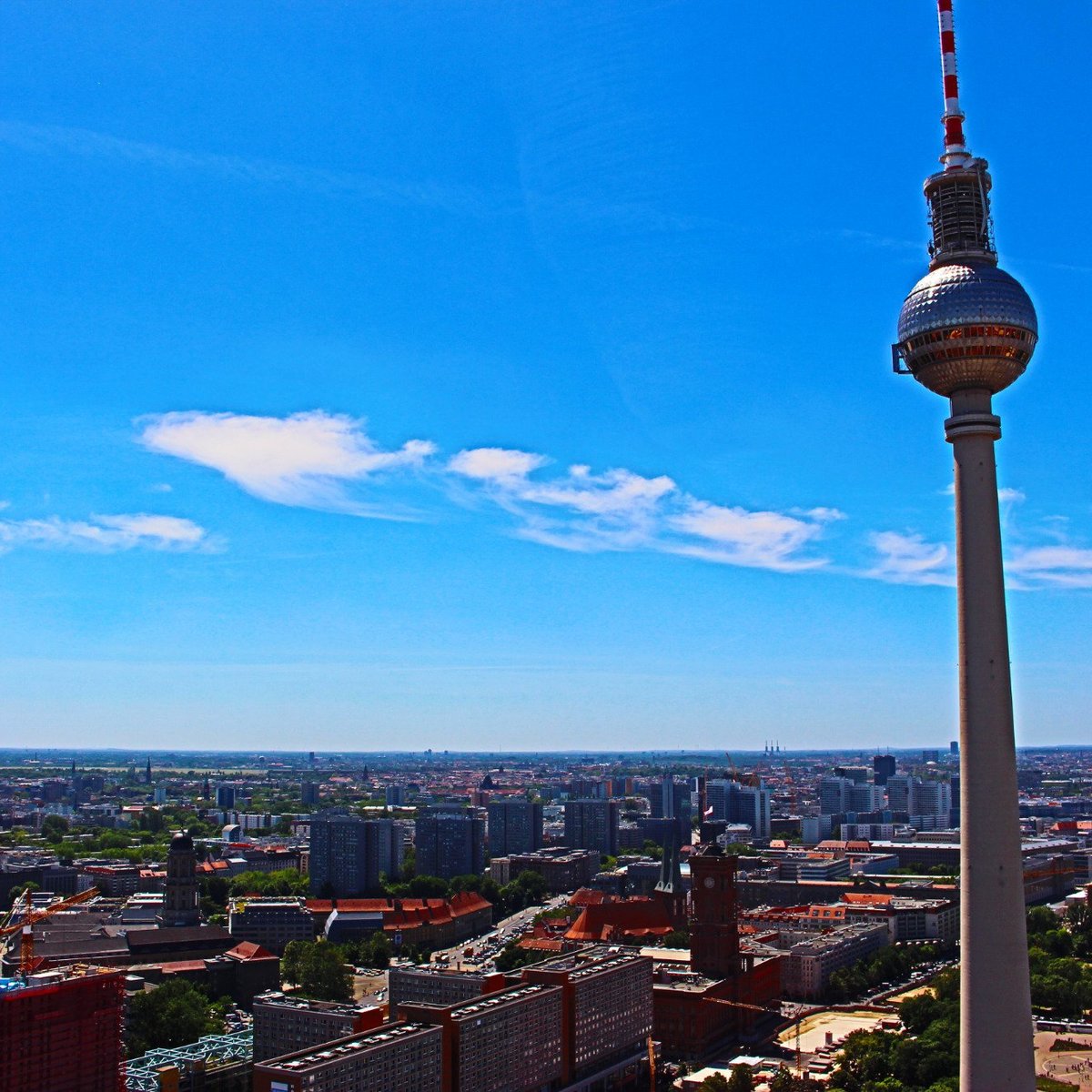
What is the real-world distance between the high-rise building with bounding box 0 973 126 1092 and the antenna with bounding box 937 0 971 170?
5007 cm

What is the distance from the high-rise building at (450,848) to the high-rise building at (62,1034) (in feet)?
385

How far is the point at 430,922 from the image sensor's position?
12388cm

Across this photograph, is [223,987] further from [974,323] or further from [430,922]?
[974,323]

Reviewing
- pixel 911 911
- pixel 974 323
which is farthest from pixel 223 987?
pixel 974 323

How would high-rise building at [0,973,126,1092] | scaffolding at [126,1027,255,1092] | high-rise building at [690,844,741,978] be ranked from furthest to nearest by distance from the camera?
high-rise building at [690,844,741,978]
scaffolding at [126,1027,255,1092]
high-rise building at [0,973,126,1092]

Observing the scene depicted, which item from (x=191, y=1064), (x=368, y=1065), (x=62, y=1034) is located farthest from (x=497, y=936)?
(x=62, y=1034)

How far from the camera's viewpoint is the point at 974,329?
50.4 meters

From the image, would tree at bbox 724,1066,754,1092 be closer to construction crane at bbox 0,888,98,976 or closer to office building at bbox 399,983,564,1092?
office building at bbox 399,983,564,1092

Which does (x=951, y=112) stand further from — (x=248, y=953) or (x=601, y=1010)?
(x=248, y=953)

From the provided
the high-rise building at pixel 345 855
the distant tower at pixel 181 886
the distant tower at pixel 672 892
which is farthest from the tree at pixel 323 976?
the high-rise building at pixel 345 855

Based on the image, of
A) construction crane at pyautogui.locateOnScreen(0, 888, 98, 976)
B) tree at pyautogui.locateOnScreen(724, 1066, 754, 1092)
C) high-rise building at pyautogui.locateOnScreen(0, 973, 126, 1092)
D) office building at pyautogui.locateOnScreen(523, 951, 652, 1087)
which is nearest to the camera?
high-rise building at pyautogui.locateOnScreen(0, 973, 126, 1092)

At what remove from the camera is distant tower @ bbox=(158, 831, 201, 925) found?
380ft

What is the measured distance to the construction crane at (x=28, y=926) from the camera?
211 ft

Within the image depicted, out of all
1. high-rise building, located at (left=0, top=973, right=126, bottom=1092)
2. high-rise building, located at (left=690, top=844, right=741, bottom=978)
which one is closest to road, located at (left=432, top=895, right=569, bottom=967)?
high-rise building, located at (left=690, top=844, right=741, bottom=978)
